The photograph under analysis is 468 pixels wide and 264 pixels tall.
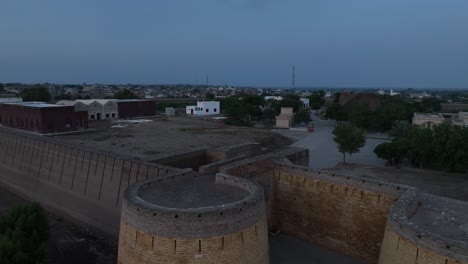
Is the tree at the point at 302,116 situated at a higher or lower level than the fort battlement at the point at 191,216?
higher

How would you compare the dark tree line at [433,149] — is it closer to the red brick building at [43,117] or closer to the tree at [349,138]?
the tree at [349,138]

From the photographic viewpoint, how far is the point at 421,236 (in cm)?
848

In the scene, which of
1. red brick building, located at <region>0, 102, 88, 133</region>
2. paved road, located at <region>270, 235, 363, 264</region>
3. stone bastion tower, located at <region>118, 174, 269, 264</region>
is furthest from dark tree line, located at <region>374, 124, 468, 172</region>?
red brick building, located at <region>0, 102, 88, 133</region>

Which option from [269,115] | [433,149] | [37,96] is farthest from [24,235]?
[37,96]

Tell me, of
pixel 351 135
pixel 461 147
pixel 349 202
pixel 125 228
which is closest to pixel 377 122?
pixel 351 135

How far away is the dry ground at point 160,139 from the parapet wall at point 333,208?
640 inches

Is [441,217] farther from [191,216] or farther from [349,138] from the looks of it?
[349,138]

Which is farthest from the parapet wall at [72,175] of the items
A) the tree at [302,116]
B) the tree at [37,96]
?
the tree at [37,96]

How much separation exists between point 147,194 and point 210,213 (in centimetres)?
312

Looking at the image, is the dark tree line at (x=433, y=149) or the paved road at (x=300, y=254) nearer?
the paved road at (x=300, y=254)

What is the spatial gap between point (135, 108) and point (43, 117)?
21.5m

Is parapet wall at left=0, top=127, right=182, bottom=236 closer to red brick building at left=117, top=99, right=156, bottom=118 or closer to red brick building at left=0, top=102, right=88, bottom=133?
red brick building at left=0, top=102, right=88, bottom=133

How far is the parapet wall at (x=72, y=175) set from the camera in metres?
17.6

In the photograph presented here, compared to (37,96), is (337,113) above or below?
below
